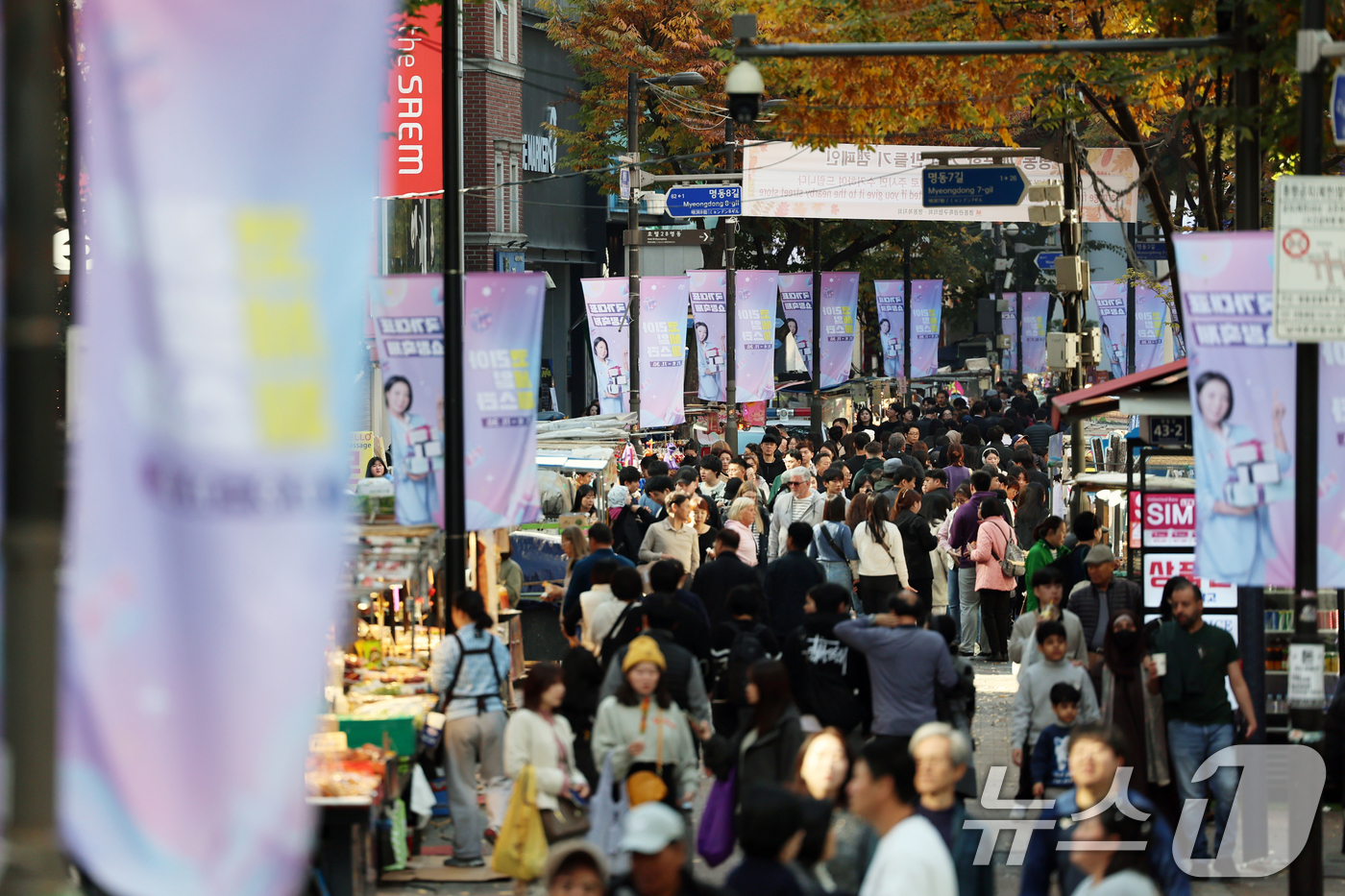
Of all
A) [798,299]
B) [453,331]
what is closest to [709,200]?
[798,299]

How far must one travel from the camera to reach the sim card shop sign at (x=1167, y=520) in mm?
12188

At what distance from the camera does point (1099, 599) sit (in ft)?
38.8

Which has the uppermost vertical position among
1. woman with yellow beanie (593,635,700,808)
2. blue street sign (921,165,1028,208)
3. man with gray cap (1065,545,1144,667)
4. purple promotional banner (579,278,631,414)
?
blue street sign (921,165,1028,208)

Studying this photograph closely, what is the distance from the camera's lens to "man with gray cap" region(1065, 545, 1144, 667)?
38.5 feet

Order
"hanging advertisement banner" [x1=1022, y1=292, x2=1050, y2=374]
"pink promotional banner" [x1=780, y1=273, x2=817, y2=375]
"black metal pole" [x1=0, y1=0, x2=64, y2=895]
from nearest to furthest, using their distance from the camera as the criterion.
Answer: "black metal pole" [x1=0, y1=0, x2=64, y2=895] < "pink promotional banner" [x1=780, y1=273, x2=817, y2=375] < "hanging advertisement banner" [x1=1022, y1=292, x2=1050, y2=374]

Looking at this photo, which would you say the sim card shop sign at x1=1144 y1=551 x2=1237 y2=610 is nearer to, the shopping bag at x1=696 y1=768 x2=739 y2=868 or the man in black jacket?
the man in black jacket

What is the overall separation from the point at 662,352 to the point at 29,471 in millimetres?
22084

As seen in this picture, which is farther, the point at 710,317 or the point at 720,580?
the point at 710,317

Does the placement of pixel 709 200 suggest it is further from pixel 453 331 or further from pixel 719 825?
pixel 719 825

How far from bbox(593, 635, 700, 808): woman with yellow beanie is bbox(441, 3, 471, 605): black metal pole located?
2.70 metres

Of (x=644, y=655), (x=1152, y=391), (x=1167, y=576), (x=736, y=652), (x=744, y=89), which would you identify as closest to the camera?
(x=644, y=655)

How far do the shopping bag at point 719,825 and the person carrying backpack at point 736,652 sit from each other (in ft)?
3.48

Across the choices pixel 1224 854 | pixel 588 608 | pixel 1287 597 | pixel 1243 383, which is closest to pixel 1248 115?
pixel 1243 383
